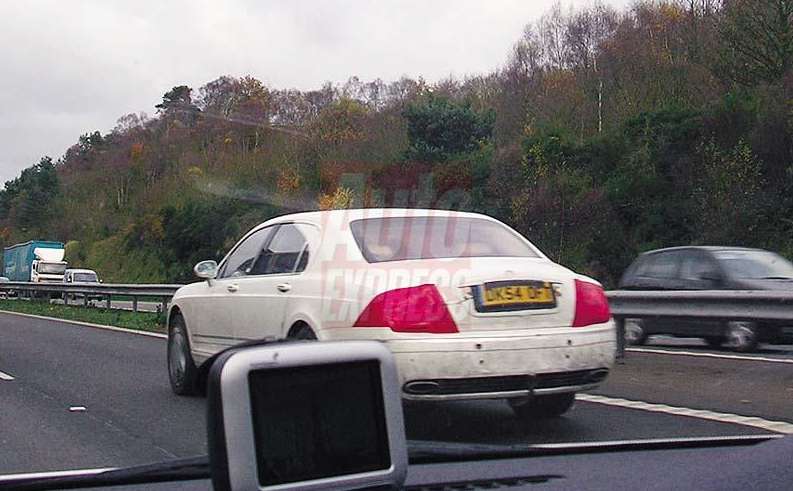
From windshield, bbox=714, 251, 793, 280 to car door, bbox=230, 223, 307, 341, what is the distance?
8.25 meters

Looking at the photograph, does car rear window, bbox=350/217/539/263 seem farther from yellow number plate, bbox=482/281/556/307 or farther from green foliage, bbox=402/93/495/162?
green foliage, bbox=402/93/495/162

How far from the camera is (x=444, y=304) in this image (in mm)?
6082

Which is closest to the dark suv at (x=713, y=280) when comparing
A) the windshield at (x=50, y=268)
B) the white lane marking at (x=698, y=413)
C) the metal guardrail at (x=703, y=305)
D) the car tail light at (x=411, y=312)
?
the metal guardrail at (x=703, y=305)

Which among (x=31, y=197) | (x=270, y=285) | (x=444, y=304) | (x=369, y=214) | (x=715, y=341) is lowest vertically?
(x=715, y=341)

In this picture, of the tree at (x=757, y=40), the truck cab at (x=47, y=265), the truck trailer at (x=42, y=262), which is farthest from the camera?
the truck trailer at (x=42, y=262)

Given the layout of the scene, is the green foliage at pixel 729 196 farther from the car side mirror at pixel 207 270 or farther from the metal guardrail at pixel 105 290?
the car side mirror at pixel 207 270

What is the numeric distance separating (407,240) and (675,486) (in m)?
4.56

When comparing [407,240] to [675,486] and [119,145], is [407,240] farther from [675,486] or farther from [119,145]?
[119,145]

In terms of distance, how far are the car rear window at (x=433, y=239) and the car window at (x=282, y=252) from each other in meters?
0.51

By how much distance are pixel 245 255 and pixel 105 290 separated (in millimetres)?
18578

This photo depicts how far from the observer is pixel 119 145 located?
99.8ft

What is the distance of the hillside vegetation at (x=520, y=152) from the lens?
Answer: 2784 centimetres

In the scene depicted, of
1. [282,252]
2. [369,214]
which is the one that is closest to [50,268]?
[282,252]

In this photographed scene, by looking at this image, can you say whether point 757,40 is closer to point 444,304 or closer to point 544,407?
point 544,407
